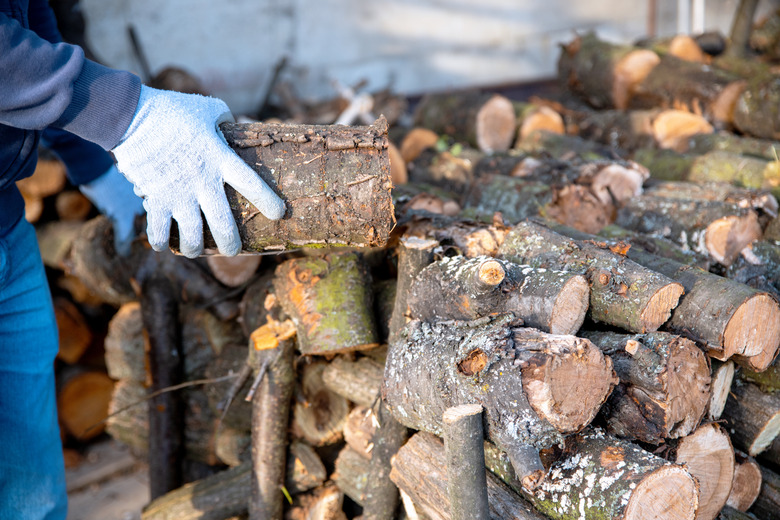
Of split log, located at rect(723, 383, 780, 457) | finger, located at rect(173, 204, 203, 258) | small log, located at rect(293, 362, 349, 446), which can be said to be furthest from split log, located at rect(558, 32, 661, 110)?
finger, located at rect(173, 204, 203, 258)

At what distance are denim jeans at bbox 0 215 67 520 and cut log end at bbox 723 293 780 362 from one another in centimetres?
211

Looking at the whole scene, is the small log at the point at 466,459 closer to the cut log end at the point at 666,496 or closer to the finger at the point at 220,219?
the cut log end at the point at 666,496

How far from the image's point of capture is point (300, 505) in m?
2.36

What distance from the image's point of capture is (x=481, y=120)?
399 centimetres

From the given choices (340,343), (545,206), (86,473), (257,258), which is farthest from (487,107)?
(86,473)

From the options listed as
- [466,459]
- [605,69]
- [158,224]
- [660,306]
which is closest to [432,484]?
[466,459]

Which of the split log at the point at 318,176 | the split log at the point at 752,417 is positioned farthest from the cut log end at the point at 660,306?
the split log at the point at 318,176

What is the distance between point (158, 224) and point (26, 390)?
0.77 m

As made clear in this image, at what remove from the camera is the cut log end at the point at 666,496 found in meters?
1.40

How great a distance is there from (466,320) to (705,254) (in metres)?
1.10

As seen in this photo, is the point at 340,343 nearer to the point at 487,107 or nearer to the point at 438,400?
the point at 438,400

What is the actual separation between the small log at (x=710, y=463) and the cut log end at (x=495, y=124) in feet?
8.51

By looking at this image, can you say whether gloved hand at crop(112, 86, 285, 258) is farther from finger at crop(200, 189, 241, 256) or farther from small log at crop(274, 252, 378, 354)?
A: small log at crop(274, 252, 378, 354)

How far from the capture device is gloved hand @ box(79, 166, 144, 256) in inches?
99.7
